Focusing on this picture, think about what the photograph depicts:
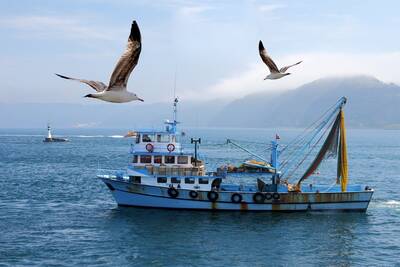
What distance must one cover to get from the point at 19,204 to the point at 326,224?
24.4 meters

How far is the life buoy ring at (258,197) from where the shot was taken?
41719 millimetres

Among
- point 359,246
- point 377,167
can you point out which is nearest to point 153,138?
point 359,246

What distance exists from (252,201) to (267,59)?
26089 millimetres

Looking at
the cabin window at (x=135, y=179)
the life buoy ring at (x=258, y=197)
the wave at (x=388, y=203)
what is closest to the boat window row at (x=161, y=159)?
the cabin window at (x=135, y=179)

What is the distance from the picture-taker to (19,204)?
147ft

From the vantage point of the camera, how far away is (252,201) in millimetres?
41750

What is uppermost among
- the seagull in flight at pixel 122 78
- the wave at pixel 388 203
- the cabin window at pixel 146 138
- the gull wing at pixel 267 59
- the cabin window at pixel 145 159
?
the gull wing at pixel 267 59

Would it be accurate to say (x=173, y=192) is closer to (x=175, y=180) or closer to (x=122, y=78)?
(x=175, y=180)

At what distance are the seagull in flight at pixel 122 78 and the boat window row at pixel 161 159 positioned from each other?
30629 mm

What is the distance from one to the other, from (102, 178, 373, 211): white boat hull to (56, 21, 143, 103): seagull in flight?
30.8 meters

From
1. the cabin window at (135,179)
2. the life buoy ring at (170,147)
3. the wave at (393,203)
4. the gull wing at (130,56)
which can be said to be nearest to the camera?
the gull wing at (130,56)

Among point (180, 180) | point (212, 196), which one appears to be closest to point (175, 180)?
point (180, 180)

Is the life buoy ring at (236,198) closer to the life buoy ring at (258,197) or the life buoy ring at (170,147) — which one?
the life buoy ring at (258,197)

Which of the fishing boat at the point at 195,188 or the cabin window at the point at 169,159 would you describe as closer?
the fishing boat at the point at 195,188
